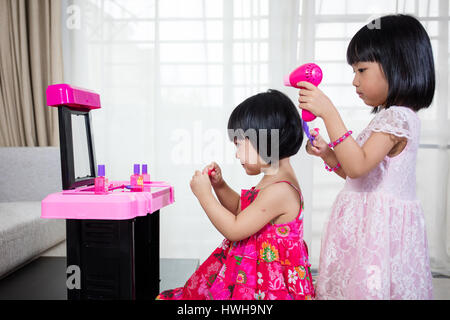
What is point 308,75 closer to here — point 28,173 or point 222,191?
point 222,191

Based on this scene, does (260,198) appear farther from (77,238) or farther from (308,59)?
(308,59)

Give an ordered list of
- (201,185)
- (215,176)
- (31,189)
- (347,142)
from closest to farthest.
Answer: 1. (347,142)
2. (201,185)
3. (215,176)
4. (31,189)

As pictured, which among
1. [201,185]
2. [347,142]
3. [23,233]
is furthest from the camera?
[23,233]

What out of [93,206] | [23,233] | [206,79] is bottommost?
[23,233]

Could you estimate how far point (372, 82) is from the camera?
0.79m

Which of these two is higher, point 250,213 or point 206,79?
point 206,79

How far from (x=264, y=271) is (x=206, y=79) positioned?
4.13 feet

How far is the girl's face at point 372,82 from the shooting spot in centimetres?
78

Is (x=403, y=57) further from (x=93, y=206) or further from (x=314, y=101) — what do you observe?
(x=93, y=206)

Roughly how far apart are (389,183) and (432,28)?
1326 mm

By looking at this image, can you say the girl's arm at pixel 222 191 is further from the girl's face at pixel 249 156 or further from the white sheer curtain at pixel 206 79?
the white sheer curtain at pixel 206 79

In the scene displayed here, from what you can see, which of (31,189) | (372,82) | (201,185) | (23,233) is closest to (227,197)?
(201,185)

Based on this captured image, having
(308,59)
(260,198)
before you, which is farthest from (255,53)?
(260,198)

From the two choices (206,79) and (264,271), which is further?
(206,79)
